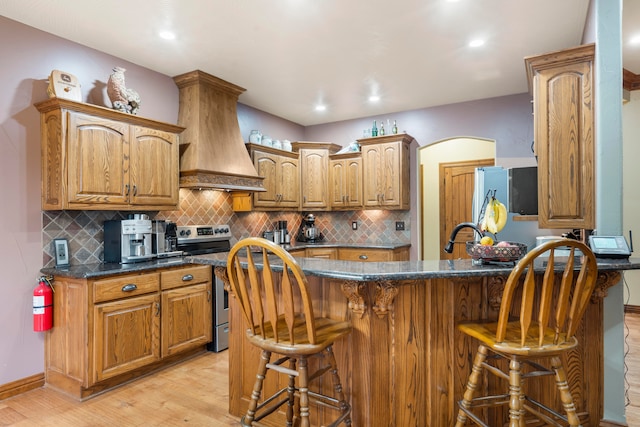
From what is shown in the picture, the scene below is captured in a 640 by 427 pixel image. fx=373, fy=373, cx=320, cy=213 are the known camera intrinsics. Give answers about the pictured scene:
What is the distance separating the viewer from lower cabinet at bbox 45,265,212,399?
261cm

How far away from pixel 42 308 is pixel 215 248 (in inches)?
65.1

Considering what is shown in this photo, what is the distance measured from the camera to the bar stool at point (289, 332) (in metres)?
1.61

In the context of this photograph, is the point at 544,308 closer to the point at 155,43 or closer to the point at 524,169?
the point at 524,169

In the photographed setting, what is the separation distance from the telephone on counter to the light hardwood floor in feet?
3.58

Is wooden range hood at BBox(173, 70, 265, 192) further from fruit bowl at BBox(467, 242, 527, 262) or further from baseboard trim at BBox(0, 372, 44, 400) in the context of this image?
fruit bowl at BBox(467, 242, 527, 262)

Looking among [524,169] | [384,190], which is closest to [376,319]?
[524,169]

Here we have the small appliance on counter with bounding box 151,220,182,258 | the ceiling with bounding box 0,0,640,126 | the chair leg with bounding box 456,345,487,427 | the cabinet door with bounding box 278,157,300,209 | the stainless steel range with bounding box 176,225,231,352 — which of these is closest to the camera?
the chair leg with bounding box 456,345,487,427

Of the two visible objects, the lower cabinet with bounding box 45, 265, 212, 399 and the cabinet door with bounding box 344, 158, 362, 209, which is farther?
the cabinet door with bounding box 344, 158, 362, 209

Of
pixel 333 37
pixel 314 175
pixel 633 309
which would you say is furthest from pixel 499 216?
pixel 633 309

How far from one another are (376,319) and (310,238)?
3.64m

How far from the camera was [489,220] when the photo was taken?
2031 millimetres

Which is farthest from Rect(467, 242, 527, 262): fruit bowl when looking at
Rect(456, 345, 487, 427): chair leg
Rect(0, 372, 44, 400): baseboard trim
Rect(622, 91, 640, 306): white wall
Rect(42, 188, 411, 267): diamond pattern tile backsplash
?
Rect(622, 91, 640, 306): white wall

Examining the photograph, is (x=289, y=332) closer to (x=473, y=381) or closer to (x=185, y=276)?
(x=473, y=381)

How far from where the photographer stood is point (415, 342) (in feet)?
6.17
